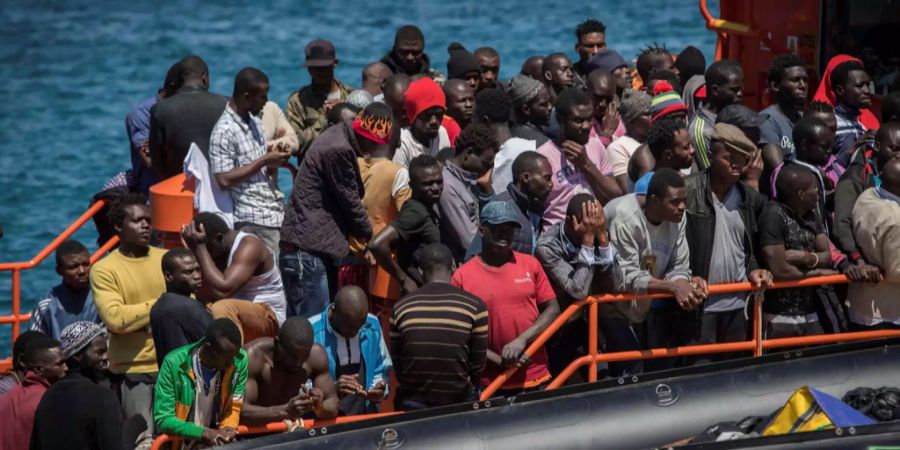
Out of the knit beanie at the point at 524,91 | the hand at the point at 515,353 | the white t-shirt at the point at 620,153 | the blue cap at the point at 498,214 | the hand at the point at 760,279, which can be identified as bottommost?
the hand at the point at 515,353

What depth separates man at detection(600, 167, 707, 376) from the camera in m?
9.80

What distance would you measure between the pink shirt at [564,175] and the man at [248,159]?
1.64m

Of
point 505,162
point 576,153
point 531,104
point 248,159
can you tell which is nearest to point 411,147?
point 505,162

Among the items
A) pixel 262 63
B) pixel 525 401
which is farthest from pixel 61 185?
pixel 525 401

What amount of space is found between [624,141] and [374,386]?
2.80 metres

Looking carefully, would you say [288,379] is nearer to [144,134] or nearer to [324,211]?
[324,211]

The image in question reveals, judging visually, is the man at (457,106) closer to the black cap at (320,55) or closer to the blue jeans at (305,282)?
the black cap at (320,55)

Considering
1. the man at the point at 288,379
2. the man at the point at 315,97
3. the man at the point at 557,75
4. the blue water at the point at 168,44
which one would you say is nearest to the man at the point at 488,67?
the man at the point at 557,75

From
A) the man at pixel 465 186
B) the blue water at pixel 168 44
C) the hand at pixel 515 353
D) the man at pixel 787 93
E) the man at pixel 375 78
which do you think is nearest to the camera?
the hand at pixel 515 353

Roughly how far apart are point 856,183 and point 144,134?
495 cm

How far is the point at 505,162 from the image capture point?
10.9m

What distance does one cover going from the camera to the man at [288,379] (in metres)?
9.18

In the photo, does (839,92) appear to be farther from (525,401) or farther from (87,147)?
(87,147)

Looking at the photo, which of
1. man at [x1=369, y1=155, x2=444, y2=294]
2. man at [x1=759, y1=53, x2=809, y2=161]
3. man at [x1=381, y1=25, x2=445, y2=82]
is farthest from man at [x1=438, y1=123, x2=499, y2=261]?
man at [x1=381, y1=25, x2=445, y2=82]
